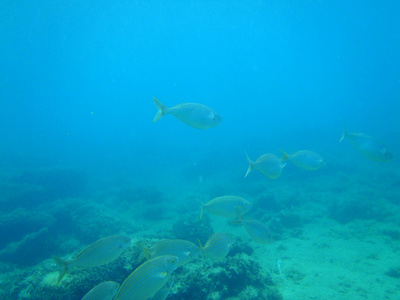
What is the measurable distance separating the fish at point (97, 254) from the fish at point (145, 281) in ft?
2.45

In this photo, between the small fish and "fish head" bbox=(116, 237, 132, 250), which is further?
the small fish

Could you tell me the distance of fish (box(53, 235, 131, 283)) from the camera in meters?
2.41

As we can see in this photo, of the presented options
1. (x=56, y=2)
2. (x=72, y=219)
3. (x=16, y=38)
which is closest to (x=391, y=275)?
(x=72, y=219)

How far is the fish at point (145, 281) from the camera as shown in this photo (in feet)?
6.57

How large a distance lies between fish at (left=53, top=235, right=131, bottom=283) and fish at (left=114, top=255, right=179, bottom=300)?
747mm

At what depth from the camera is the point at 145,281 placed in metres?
2.04

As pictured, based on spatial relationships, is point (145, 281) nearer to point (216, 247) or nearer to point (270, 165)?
point (216, 247)

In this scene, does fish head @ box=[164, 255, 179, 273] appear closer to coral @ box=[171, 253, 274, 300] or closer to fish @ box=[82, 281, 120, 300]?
fish @ box=[82, 281, 120, 300]

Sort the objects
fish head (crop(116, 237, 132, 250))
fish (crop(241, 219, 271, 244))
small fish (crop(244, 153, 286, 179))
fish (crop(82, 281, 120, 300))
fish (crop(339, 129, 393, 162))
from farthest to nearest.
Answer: fish (crop(339, 129, 393, 162)) → small fish (crop(244, 153, 286, 179)) → fish (crop(241, 219, 271, 244)) → fish head (crop(116, 237, 132, 250)) → fish (crop(82, 281, 120, 300))

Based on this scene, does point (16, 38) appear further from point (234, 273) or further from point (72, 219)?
point (234, 273)

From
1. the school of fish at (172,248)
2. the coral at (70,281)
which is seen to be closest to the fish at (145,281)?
the school of fish at (172,248)

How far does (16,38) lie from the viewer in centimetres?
3428

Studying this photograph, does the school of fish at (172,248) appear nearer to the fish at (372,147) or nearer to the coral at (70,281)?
the fish at (372,147)

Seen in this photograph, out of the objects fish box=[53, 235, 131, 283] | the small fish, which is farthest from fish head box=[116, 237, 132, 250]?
the small fish
